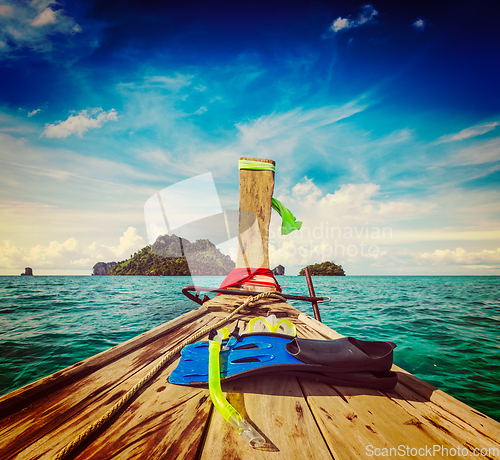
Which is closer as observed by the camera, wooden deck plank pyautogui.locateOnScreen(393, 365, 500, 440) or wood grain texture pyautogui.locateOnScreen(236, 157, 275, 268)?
wooden deck plank pyautogui.locateOnScreen(393, 365, 500, 440)

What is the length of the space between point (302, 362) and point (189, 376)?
702mm

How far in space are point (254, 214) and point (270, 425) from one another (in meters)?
3.09

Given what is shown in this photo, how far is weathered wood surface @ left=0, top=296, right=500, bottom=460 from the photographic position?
88 cm

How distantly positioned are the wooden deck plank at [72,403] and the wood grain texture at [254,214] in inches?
90.8

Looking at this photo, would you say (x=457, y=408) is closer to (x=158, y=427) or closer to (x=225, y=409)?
(x=225, y=409)

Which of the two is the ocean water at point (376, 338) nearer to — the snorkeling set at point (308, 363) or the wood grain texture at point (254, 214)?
the wood grain texture at point (254, 214)

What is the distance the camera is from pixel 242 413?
43.9 inches

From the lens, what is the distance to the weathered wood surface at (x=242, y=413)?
2.89 feet

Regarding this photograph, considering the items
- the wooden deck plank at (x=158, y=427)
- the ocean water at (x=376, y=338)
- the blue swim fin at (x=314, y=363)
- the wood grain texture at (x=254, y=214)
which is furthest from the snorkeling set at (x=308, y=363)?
the ocean water at (x=376, y=338)

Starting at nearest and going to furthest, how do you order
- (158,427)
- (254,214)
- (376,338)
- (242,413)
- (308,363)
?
(158,427) < (242,413) < (308,363) < (254,214) < (376,338)

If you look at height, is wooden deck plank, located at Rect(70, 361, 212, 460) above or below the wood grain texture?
below

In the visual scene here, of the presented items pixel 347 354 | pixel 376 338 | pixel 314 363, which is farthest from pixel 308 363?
pixel 376 338

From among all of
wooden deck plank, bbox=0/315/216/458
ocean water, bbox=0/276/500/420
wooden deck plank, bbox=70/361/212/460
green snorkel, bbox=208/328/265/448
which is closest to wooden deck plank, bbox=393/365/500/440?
green snorkel, bbox=208/328/265/448

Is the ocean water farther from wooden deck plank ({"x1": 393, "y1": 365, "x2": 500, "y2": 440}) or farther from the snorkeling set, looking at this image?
the snorkeling set
